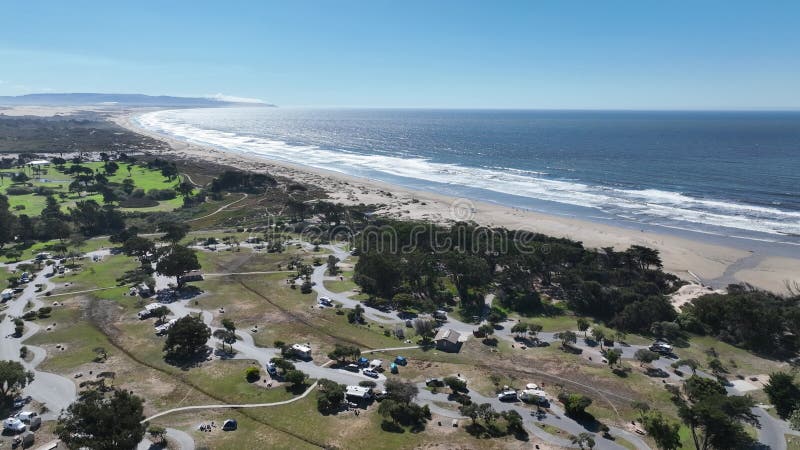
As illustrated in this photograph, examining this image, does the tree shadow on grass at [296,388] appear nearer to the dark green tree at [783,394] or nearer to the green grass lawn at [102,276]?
the green grass lawn at [102,276]

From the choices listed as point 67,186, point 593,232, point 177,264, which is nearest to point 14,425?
point 177,264

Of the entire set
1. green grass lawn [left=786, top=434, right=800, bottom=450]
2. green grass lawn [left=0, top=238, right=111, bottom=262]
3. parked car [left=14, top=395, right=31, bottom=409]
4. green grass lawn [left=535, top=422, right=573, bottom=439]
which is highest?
green grass lawn [left=786, top=434, right=800, bottom=450]

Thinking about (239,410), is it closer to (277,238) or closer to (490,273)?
(490,273)

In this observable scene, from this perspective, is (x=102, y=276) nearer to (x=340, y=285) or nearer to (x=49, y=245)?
(x=49, y=245)

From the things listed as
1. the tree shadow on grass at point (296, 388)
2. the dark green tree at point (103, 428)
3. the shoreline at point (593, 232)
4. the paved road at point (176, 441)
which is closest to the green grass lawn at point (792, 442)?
the tree shadow on grass at point (296, 388)

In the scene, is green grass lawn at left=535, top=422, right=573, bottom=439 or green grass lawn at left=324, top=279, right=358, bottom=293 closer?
green grass lawn at left=535, top=422, right=573, bottom=439

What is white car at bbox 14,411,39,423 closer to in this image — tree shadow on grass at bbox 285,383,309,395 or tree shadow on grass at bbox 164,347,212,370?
tree shadow on grass at bbox 164,347,212,370

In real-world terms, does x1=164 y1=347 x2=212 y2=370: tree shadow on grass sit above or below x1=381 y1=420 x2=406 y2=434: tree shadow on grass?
below

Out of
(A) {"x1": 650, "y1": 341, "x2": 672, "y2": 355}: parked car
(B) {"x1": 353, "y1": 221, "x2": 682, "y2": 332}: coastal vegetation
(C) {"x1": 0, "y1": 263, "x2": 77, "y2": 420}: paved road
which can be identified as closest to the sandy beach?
(B) {"x1": 353, "y1": 221, "x2": 682, "y2": 332}: coastal vegetation
